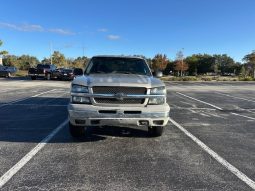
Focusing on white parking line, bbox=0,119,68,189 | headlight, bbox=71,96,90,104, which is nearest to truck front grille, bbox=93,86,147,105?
headlight, bbox=71,96,90,104

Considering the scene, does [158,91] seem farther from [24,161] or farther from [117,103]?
[24,161]

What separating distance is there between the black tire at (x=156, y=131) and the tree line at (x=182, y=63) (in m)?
69.4

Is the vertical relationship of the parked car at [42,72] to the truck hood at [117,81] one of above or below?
below

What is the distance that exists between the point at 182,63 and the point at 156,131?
267ft

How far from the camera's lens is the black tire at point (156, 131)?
7.54 meters

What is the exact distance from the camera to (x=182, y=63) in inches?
3447

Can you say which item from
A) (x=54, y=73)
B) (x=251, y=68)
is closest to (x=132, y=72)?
(x=54, y=73)

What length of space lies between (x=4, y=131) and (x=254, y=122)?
6.77 metres

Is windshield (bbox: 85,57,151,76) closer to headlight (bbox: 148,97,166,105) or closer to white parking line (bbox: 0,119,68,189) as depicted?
headlight (bbox: 148,97,166,105)

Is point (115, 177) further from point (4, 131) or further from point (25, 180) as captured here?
point (4, 131)

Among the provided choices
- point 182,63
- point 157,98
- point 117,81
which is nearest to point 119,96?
point 117,81

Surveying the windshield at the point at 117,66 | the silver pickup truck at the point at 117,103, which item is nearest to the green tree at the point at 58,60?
the windshield at the point at 117,66

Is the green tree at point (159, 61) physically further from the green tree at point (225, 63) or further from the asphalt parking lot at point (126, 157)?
the asphalt parking lot at point (126, 157)

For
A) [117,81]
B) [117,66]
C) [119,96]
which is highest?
[117,66]
